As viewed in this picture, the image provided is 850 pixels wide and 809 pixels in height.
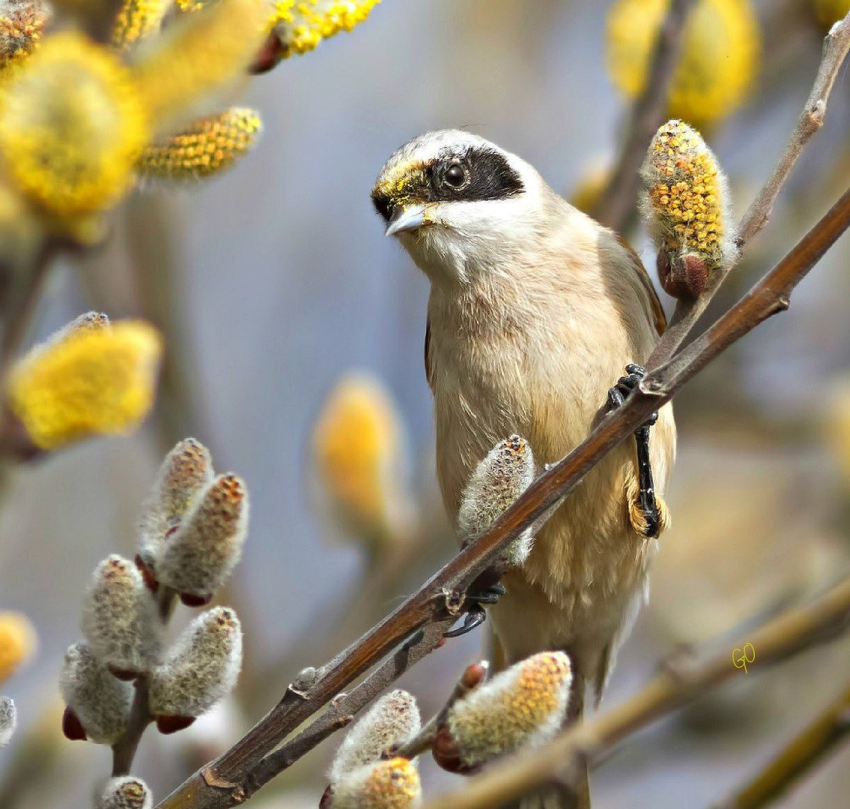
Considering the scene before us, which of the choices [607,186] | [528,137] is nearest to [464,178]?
[607,186]

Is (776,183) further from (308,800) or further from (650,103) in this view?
(308,800)

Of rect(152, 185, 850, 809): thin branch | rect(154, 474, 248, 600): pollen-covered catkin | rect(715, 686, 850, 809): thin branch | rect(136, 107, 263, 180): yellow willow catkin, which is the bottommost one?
rect(715, 686, 850, 809): thin branch

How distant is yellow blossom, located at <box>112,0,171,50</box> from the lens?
176 cm

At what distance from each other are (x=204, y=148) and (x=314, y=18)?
30 centimetres

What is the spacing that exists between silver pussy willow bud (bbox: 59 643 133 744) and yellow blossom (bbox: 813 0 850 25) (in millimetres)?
3222

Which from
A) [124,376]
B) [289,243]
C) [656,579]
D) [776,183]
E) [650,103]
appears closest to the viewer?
[124,376]

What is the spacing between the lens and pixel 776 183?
1.93 meters

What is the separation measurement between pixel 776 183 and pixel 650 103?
1.77 metres

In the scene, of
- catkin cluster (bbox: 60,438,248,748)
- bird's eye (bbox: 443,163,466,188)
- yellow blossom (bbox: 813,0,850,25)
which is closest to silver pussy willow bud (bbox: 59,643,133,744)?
catkin cluster (bbox: 60,438,248,748)

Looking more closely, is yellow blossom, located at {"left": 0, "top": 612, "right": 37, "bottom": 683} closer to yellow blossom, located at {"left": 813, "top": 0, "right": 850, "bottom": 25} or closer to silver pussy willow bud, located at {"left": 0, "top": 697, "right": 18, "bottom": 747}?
silver pussy willow bud, located at {"left": 0, "top": 697, "right": 18, "bottom": 747}

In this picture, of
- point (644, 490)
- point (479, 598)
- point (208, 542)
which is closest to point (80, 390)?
point (208, 542)

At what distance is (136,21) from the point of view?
1.81 m

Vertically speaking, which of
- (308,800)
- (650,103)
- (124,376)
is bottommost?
(308,800)

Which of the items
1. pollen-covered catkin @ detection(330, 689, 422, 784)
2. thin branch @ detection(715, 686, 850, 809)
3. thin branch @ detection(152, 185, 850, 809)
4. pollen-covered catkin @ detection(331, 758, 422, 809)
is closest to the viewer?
pollen-covered catkin @ detection(331, 758, 422, 809)
